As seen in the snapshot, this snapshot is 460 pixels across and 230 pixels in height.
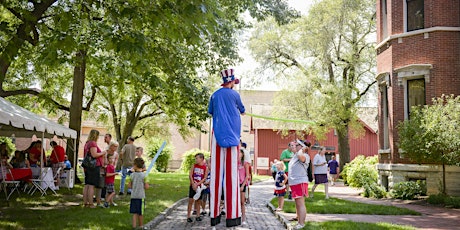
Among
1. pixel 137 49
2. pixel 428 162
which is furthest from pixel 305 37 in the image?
pixel 137 49

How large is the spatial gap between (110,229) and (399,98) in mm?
14321

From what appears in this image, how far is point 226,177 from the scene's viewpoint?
7.43 meters

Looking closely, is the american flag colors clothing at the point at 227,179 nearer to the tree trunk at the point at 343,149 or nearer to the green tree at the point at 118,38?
the green tree at the point at 118,38

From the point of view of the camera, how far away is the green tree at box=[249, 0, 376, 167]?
31562mm

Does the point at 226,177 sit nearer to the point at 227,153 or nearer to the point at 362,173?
the point at 227,153

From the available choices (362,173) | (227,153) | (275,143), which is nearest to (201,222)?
(227,153)

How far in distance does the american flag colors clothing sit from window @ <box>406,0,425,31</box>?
47.6 feet

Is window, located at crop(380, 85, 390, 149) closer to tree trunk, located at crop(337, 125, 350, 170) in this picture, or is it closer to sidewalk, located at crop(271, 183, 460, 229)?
sidewalk, located at crop(271, 183, 460, 229)

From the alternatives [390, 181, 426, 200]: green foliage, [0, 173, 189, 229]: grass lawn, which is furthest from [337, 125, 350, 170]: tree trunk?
[0, 173, 189, 229]: grass lawn

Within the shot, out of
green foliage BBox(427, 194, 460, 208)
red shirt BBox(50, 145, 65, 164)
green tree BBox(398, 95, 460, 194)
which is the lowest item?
green foliage BBox(427, 194, 460, 208)

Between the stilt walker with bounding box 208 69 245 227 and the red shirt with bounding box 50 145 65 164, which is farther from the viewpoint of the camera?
the red shirt with bounding box 50 145 65 164

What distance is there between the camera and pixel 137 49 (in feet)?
25.9

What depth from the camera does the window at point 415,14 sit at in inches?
759

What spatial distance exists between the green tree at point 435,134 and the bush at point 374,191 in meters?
1.94
